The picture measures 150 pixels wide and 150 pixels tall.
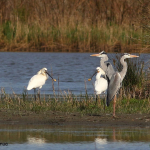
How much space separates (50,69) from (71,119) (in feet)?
40.2

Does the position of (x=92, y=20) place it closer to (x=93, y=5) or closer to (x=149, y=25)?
(x=93, y=5)

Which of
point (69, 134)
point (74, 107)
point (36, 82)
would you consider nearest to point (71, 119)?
point (74, 107)

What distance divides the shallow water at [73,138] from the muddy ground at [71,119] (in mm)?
431

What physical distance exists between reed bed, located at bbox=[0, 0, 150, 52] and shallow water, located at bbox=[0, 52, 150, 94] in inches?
25.9

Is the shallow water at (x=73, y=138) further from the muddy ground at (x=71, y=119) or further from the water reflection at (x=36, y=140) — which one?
the muddy ground at (x=71, y=119)

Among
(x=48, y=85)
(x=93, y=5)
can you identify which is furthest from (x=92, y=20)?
(x=48, y=85)

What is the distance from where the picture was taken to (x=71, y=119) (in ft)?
33.2

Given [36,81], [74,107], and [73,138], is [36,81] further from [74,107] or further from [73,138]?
[73,138]

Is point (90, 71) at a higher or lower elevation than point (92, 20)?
lower

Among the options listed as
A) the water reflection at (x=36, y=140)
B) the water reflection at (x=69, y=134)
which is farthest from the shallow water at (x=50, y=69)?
the water reflection at (x=36, y=140)

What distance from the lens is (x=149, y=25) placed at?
1259 centimetres

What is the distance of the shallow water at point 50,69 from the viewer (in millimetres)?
16453

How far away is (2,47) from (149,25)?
15.9 m

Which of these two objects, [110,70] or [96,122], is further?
[110,70]
